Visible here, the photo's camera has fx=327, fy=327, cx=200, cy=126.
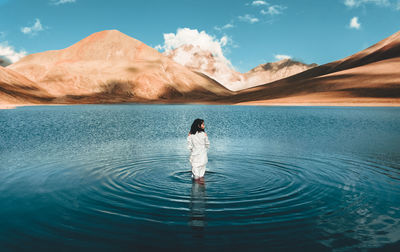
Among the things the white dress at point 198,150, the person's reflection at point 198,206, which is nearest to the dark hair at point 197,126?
the white dress at point 198,150

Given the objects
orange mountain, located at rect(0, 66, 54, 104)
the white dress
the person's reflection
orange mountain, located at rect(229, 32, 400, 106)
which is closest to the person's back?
the white dress

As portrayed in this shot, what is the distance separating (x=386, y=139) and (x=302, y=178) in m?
16.4

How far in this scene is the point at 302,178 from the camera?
13336 millimetres

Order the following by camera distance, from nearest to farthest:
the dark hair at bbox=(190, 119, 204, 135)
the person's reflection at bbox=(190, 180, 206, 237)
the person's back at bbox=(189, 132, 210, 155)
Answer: the person's reflection at bbox=(190, 180, 206, 237) → the dark hair at bbox=(190, 119, 204, 135) → the person's back at bbox=(189, 132, 210, 155)

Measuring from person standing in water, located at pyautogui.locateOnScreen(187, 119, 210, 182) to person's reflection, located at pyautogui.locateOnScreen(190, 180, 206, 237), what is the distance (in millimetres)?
454

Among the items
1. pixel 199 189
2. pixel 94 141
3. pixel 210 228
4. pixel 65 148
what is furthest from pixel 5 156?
pixel 210 228

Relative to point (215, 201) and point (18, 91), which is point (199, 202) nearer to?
point (215, 201)

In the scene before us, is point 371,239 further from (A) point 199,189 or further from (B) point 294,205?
(A) point 199,189

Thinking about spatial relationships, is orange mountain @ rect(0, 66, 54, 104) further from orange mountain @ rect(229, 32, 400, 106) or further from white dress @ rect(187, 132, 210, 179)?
white dress @ rect(187, 132, 210, 179)

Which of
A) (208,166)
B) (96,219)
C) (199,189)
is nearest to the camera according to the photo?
(96,219)

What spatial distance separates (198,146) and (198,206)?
2.74m

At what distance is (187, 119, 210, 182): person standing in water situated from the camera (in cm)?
1170

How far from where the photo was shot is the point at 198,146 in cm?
1184

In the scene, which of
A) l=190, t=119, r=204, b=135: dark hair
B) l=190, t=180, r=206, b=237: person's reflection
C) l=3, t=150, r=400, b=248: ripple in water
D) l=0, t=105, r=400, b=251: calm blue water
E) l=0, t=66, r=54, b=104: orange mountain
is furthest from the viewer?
l=0, t=66, r=54, b=104: orange mountain
